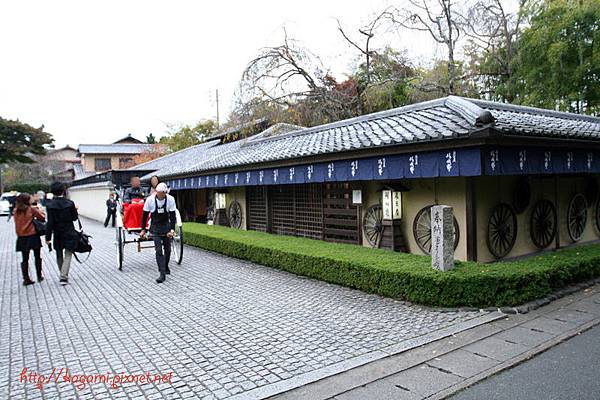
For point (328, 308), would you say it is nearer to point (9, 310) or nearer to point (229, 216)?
point (9, 310)

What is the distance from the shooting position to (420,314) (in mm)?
5949

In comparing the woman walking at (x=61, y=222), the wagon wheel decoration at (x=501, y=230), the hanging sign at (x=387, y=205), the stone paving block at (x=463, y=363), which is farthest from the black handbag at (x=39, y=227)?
the wagon wheel decoration at (x=501, y=230)

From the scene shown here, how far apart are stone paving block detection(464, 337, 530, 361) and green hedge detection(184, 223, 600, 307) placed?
122 cm

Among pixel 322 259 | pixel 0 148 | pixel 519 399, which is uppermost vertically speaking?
pixel 0 148

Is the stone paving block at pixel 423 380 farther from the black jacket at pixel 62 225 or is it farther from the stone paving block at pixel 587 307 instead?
the black jacket at pixel 62 225

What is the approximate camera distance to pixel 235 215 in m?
16.4

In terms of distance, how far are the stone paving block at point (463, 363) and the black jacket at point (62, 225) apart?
24.3 ft

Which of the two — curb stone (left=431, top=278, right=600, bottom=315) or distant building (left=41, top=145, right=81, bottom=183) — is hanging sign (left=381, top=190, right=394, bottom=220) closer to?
curb stone (left=431, top=278, right=600, bottom=315)

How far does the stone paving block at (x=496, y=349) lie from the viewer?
A: 450cm

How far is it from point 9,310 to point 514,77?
21.8 metres

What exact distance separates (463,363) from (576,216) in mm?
8270

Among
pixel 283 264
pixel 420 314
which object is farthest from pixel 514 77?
pixel 420 314

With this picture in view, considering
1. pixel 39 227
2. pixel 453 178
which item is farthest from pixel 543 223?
pixel 39 227

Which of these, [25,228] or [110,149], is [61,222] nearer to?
[25,228]
